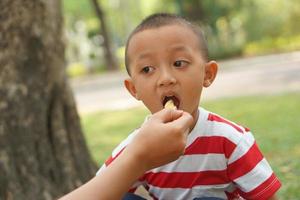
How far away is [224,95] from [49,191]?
308 inches

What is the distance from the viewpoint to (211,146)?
6.52ft

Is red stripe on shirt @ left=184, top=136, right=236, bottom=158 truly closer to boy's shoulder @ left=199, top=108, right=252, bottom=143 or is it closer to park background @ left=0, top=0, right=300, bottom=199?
boy's shoulder @ left=199, top=108, right=252, bottom=143

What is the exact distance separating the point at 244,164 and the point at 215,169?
0.10 meters

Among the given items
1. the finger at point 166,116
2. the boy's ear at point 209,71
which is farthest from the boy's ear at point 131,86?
the finger at point 166,116

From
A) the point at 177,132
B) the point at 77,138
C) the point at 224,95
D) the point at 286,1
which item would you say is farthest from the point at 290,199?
the point at 286,1

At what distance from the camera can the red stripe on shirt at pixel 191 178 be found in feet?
6.54

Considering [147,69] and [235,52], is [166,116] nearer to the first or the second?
[147,69]

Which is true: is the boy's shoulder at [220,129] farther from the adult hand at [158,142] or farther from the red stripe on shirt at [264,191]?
the adult hand at [158,142]

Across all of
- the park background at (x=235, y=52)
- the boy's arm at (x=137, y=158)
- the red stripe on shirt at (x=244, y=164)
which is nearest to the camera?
the boy's arm at (x=137, y=158)

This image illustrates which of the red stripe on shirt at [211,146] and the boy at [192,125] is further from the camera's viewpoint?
the red stripe on shirt at [211,146]

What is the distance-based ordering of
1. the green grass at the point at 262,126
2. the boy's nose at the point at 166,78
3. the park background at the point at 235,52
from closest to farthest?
the boy's nose at the point at 166,78
the green grass at the point at 262,126
the park background at the point at 235,52

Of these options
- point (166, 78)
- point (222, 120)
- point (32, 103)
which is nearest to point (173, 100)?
point (166, 78)

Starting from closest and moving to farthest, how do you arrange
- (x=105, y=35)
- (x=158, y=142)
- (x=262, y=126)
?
(x=158, y=142)
(x=262, y=126)
(x=105, y=35)

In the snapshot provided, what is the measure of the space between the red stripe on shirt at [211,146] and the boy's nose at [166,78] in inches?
12.9
